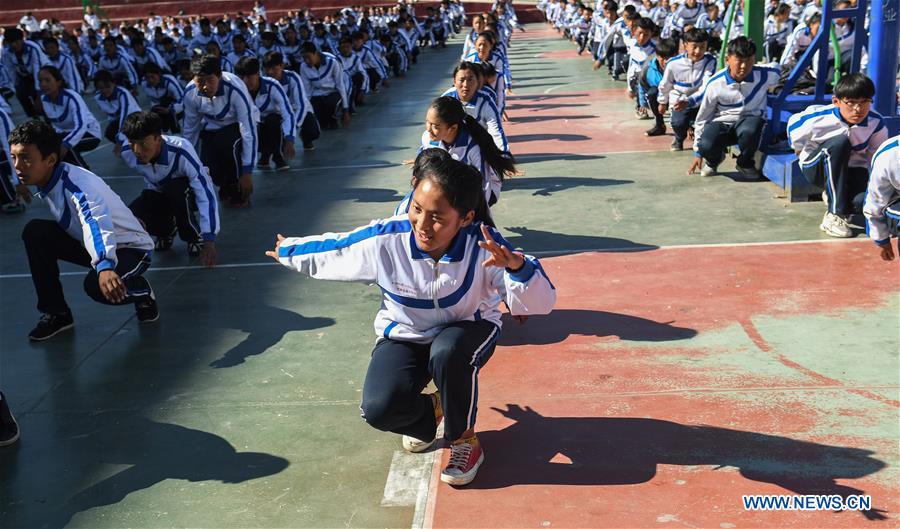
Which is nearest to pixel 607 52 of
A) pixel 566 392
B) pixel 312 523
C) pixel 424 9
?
pixel 566 392

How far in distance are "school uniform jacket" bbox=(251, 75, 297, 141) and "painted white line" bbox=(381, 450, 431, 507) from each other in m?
6.18

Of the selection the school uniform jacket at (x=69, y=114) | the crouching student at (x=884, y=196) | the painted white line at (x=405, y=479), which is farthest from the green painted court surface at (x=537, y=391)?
the school uniform jacket at (x=69, y=114)

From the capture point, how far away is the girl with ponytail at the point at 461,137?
18.0 feet

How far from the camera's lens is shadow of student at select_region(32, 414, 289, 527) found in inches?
139

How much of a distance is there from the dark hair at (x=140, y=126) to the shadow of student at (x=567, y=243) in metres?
2.39

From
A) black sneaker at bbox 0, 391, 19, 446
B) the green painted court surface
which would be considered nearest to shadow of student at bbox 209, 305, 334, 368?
the green painted court surface

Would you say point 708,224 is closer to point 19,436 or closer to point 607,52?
point 19,436

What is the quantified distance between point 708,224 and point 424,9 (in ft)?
129

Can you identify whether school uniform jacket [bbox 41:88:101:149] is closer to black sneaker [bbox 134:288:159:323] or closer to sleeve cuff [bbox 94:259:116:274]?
black sneaker [bbox 134:288:159:323]

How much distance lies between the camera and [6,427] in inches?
158

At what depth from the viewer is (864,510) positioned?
10.2ft

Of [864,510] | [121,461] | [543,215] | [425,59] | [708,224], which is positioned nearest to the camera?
[864,510]

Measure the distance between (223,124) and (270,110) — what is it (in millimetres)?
1423

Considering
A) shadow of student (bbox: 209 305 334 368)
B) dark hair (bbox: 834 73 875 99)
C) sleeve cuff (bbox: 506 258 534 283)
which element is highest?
dark hair (bbox: 834 73 875 99)
